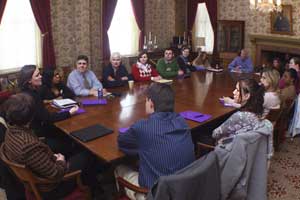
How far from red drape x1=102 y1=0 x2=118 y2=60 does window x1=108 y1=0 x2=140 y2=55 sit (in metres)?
0.20

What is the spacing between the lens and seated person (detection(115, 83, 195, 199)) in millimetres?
2201

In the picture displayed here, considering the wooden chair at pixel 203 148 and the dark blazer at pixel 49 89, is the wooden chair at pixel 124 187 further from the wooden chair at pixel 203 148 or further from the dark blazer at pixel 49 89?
the dark blazer at pixel 49 89

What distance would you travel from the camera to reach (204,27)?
8.04 m

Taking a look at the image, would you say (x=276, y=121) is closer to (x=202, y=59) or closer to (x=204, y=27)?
(x=202, y=59)

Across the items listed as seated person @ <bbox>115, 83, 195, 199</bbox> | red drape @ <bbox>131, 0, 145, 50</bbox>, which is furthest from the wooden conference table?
red drape @ <bbox>131, 0, 145, 50</bbox>

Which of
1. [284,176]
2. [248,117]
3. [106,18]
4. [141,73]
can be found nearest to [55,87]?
[141,73]

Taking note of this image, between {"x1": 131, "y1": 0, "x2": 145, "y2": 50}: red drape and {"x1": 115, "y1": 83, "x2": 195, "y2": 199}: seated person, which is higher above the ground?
{"x1": 131, "y1": 0, "x2": 145, "y2": 50}: red drape

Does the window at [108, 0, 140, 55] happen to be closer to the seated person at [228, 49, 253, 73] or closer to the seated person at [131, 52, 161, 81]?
the seated person at [131, 52, 161, 81]

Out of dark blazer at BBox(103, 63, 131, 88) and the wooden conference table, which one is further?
Result: dark blazer at BBox(103, 63, 131, 88)

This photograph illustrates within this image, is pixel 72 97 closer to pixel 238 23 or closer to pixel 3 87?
pixel 3 87

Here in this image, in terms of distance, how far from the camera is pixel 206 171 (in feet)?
6.67

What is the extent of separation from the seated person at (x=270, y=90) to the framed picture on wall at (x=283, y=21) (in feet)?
10.5

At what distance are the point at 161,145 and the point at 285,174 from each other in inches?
83.9

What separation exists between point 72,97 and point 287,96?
254cm
